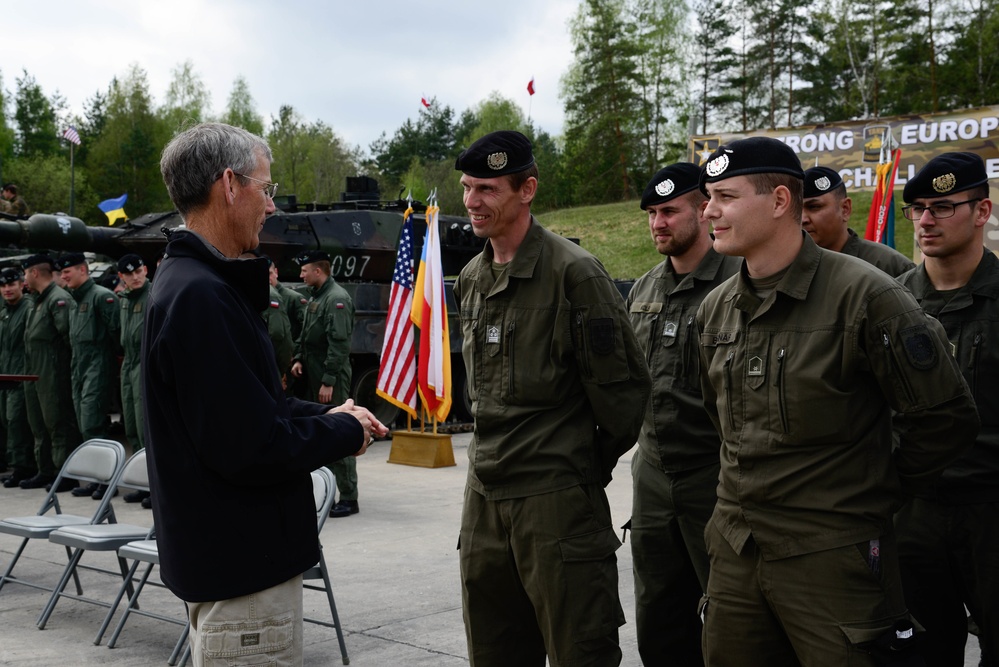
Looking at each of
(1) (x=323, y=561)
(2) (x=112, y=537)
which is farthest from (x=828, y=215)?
(2) (x=112, y=537)

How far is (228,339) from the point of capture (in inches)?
99.7

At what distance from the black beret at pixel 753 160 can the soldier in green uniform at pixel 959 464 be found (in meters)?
1.00

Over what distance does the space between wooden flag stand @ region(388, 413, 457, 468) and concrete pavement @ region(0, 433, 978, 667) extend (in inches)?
79.2

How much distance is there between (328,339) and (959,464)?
647 centimetres

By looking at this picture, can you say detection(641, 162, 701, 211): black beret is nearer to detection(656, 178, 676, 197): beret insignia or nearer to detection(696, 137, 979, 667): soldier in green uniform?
detection(656, 178, 676, 197): beret insignia

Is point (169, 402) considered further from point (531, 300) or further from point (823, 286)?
point (823, 286)

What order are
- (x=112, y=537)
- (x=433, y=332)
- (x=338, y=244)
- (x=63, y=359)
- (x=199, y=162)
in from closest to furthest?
(x=199, y=162)
(x=112, y=537)
(x=433, y=332)
(x=63, y=359)
(x=338, y=244)

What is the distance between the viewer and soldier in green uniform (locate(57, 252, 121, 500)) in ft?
32.3

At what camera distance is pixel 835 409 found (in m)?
2.87

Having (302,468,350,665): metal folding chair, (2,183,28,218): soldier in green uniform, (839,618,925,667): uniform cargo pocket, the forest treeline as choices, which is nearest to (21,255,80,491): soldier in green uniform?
(302,468,350,665): metal folding chair

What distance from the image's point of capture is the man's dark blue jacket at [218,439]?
8.25 ft

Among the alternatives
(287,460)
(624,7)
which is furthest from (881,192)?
(624,7)

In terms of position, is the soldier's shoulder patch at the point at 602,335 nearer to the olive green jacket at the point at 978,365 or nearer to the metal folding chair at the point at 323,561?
the olive green jacket at the point at 978,365

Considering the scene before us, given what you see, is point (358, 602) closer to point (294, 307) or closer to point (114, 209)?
point (294, 307)
